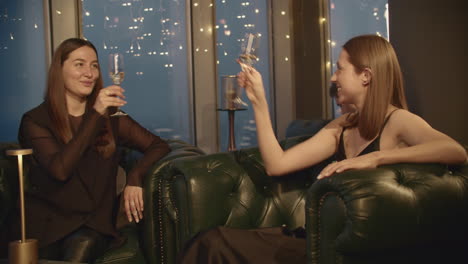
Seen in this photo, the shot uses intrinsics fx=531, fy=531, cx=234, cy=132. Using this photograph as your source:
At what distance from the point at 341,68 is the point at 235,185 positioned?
701 mm

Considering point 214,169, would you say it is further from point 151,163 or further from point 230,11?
point 230,11

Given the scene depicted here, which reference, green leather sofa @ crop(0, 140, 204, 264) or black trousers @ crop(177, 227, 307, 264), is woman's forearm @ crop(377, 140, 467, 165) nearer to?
black trousers @ crop(177, 227, 307, 264)

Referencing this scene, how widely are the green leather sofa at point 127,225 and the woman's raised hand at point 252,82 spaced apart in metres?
0.80

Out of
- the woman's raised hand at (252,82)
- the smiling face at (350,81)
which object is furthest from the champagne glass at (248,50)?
the smiling face at (350,81)

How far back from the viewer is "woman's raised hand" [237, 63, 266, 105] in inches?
78.7

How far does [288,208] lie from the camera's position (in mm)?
2371

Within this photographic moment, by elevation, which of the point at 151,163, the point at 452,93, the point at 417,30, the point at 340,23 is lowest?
the point at 151,163

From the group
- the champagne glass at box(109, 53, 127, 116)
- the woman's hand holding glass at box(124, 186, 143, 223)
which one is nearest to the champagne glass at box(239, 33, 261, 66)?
the champagne glass at box(109, 53, 127, 116)

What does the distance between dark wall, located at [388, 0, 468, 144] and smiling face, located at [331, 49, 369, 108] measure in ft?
3.95

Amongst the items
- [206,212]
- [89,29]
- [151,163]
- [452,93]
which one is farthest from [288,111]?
[206,212]

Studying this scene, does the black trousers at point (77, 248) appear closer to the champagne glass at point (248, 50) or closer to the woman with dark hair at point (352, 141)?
the woman with dark hair at point (352, 141)

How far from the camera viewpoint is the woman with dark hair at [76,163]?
240cm

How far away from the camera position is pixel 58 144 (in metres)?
2.53

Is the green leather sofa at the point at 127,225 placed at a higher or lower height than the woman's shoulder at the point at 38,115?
lower
